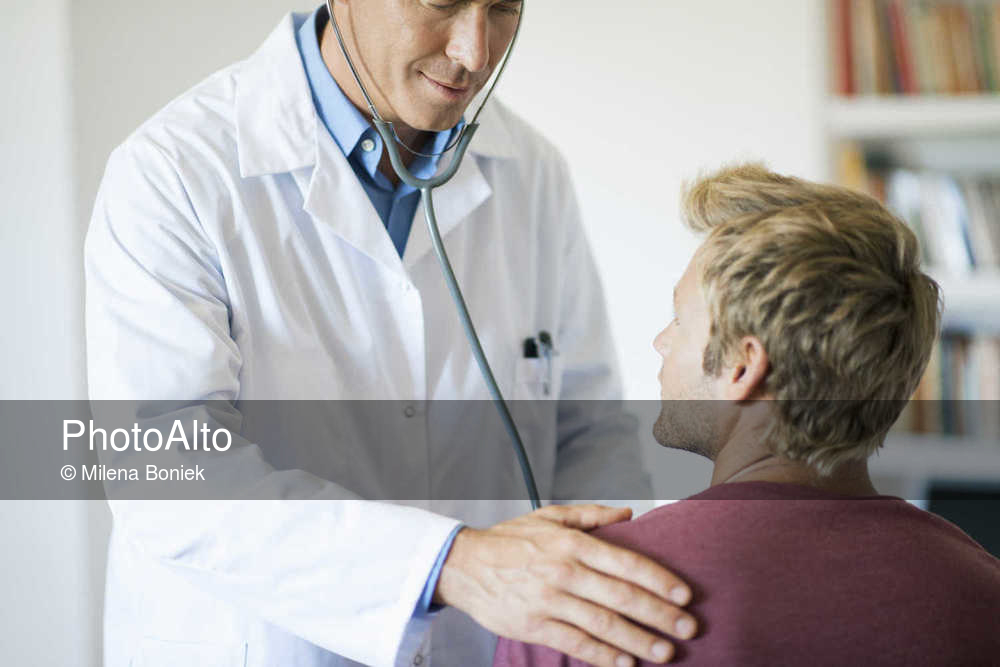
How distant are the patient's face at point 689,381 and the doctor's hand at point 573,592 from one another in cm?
17

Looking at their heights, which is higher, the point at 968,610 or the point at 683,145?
the point at 683,145

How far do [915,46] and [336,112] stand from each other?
150 centimetres

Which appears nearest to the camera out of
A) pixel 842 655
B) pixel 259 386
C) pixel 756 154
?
pixel 842 655

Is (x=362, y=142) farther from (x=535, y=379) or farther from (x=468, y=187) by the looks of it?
(x=535, y=379)

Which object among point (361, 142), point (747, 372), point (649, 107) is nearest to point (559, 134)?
point (649, 107)

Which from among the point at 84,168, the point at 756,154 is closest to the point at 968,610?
the point at 84,168

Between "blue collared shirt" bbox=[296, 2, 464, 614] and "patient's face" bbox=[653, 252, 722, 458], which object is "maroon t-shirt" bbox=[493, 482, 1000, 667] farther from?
"blue collared shirt" bbox=[296, 2, 464, 614]

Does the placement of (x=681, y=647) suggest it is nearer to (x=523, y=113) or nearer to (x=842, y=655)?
(x=842, y=655)

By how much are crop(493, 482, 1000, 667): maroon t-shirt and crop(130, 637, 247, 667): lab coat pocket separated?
0.36 m

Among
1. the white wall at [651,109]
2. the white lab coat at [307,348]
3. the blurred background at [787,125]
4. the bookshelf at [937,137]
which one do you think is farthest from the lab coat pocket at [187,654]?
the bookshelf at [937,137]

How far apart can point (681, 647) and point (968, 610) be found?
239 mm

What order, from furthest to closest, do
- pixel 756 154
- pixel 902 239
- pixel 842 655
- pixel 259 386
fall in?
1. pixel 756 154
2. pixel 259 386
3. pixel 902 239
4. pixel 842 655

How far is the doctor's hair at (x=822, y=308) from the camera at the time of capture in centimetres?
85

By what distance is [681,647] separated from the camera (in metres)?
0.76
